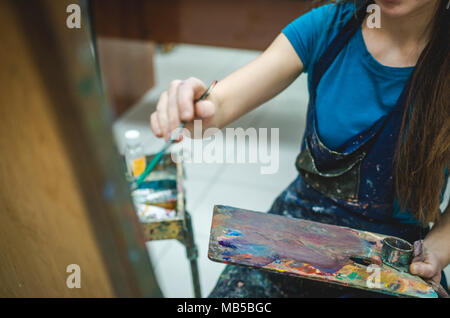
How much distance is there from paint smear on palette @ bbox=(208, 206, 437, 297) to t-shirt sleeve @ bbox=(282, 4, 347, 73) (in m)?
0.41

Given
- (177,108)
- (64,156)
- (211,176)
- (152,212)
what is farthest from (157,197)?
(211,176)

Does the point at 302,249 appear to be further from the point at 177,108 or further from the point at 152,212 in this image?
the point at 152,212

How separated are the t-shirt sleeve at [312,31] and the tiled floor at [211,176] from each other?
117mm

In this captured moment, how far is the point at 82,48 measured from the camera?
24 cm

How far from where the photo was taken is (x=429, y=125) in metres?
0.73

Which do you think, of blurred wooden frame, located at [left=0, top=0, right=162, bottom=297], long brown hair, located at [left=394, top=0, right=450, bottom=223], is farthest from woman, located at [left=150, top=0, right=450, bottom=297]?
blurred wooden frame, located at [left=0, top=0, right=162, bottom=297]

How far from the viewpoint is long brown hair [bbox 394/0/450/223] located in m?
0.71

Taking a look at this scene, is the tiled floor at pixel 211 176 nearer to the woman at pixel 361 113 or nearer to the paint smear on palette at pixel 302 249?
the woman at pixel 361 113

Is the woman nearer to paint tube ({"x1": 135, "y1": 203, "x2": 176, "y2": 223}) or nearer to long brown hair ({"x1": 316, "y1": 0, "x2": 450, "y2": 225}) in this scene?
long brown hair ({"x1": 316, "y1": 0, "x2": 450, "y2": 225})

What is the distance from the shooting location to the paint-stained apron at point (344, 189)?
31.2 inches

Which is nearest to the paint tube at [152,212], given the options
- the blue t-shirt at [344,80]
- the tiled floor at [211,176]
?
the tiled floor at [211,176]

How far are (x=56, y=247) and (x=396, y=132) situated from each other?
0.69 m

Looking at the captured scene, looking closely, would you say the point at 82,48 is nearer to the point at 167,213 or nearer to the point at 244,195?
the point at 167,213

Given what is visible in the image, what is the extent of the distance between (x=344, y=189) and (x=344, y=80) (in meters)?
0.25
